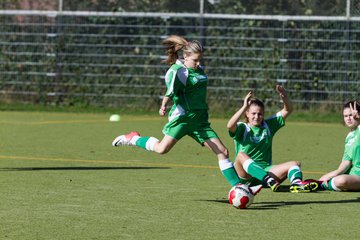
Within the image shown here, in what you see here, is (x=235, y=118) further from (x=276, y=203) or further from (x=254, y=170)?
(x=276, y=203)

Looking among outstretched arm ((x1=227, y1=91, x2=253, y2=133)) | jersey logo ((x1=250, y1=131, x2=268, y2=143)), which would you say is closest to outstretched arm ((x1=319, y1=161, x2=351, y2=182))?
jersey logo ((x1=250, y1=131, x2=268, y2=143))

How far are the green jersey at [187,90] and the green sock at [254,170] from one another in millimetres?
862

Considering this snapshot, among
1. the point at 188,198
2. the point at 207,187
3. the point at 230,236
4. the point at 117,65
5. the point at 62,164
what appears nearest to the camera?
the point at 230,236

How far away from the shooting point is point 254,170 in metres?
11.1

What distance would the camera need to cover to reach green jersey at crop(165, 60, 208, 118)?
1062 cm

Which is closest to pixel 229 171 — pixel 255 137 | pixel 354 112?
pixel 255 137

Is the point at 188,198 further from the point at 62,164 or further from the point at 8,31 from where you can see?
the point at 8,31

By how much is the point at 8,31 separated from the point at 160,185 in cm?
1679

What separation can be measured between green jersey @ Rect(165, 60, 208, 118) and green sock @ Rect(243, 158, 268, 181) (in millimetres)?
862

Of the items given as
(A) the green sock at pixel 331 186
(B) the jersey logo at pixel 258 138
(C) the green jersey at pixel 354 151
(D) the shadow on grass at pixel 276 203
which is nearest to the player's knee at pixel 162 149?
(D) the shadow on grass at pixel 276 203

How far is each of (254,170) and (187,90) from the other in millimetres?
1181

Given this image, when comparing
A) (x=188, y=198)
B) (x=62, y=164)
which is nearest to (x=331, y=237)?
(x=188, y=198)

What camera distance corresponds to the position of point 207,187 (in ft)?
38.4

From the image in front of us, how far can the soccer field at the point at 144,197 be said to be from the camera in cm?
837
